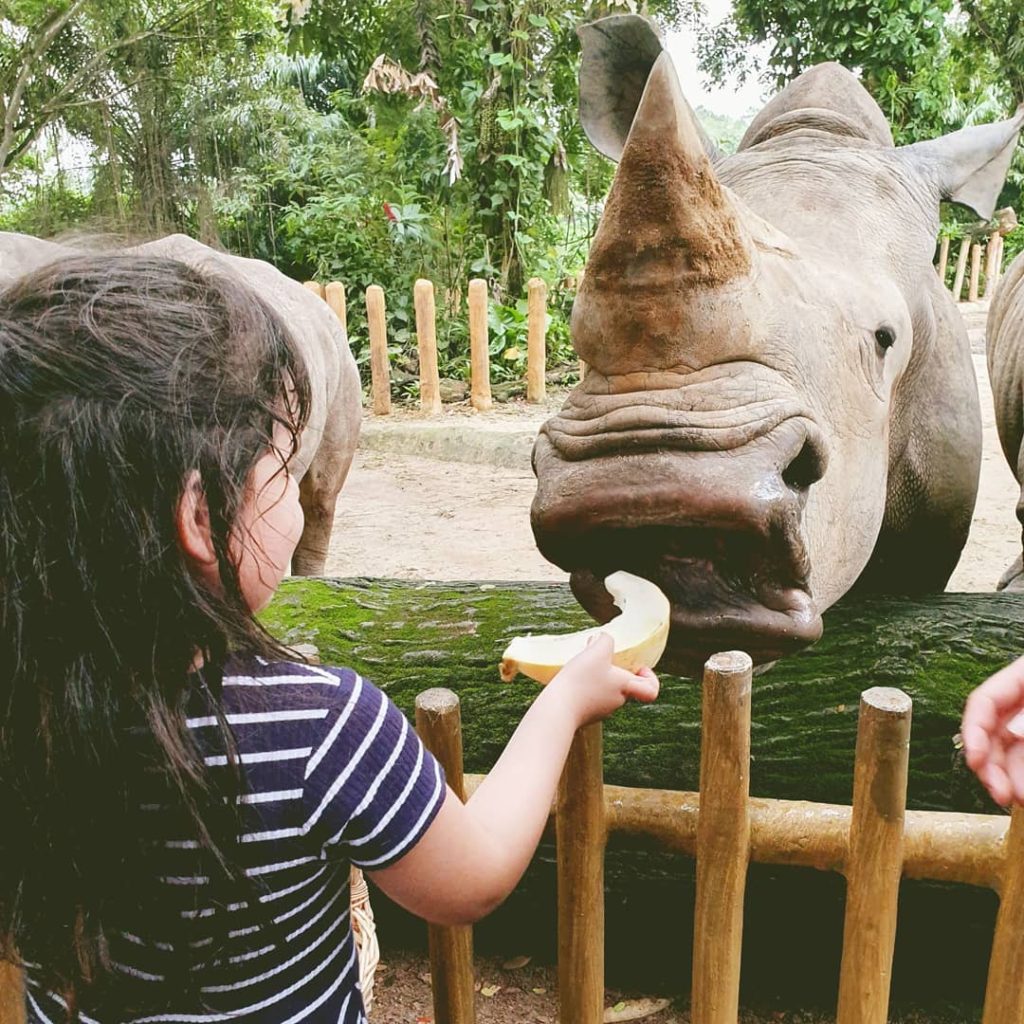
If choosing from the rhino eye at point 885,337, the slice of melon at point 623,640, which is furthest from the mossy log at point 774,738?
the slice of melon at point 623,640

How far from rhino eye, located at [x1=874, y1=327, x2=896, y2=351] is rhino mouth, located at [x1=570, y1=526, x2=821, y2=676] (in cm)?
78

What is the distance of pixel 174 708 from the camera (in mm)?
1205

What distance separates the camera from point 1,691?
118cm

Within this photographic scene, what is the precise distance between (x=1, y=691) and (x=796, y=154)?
7.26 ft

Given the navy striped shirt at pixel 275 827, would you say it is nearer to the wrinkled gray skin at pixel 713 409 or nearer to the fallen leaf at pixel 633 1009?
the wrinkled gray skin at pixel 713 409

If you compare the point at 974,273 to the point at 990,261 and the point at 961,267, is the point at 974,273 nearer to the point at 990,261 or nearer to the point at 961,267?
the point at 961,267

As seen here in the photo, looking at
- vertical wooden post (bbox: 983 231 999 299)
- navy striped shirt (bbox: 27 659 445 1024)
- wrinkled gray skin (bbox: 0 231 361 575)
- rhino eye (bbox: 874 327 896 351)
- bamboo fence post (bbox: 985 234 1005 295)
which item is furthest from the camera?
bamboo fence post (bbox: 985 234 1005 295)

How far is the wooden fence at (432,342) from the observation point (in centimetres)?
1050

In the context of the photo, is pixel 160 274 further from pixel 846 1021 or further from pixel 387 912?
pixel 387 912

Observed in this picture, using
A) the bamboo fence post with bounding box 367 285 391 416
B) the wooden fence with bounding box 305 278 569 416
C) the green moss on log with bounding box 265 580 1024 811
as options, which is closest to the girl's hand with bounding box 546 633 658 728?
the green moss on log with bounding box 265 580 1024 811

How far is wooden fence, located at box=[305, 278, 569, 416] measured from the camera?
34.4 ft

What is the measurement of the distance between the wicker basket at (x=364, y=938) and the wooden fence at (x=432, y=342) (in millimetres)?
8887

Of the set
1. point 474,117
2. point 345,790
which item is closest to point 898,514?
point 345,790

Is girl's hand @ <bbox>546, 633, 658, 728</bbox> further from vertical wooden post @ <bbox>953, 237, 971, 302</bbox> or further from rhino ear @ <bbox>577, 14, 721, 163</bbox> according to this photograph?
vertical wooden post @ <bbox>953, 237, 971, 302</bbox>
